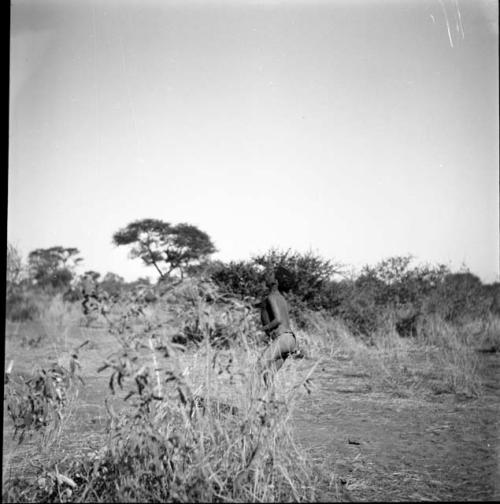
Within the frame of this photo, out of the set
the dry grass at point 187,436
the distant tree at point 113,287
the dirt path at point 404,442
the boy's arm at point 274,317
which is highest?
the distant tree at point 113,287

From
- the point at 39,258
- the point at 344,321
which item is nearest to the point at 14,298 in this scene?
the point at 39,258

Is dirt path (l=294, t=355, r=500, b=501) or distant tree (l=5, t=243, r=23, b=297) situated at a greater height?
distant tree (l=5, t=243, r=23, b=297)

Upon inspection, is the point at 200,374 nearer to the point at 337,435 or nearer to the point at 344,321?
the point at 337,435

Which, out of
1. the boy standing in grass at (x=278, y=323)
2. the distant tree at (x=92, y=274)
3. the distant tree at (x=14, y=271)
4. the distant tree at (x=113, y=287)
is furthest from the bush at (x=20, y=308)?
the distant tree at (x=92, y=274)

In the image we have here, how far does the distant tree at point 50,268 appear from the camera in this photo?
65.6 feet

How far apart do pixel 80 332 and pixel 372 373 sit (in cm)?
967

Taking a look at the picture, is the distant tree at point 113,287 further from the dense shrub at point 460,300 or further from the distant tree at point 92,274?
the dense shrub at point 460,300

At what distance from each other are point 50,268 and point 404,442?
2090 centimetres

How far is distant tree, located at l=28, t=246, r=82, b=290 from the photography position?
787 inches

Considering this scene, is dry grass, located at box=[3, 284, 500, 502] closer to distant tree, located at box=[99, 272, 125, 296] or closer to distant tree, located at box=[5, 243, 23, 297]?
distant tree, located at box=[99, 272, 125, 296]

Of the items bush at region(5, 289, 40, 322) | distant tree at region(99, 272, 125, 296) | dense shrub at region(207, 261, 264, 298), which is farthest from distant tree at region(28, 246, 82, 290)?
distant tree at region(99, 272, 125, 296)

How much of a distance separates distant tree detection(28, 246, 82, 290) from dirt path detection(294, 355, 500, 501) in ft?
50.4

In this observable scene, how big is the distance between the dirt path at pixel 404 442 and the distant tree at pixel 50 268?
50.4 ft

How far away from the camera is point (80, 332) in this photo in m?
14.8
